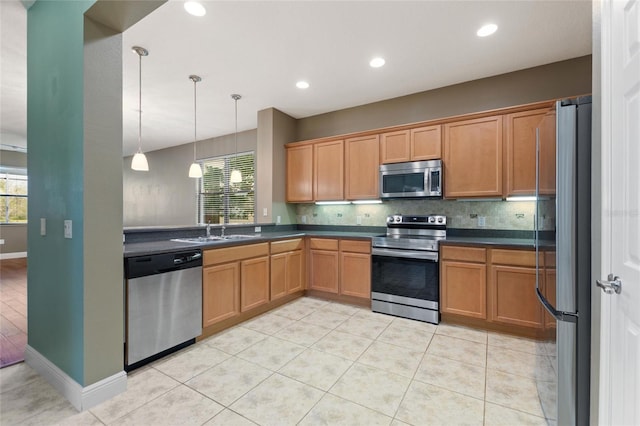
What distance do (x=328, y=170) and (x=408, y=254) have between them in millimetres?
1742

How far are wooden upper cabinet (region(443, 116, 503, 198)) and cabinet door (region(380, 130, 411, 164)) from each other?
1.51 ft

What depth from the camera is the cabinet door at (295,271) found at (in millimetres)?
3746

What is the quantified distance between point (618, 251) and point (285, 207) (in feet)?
12.9

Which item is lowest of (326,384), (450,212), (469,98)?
(326,384)

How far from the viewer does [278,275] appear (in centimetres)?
357

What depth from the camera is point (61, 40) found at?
191 cm

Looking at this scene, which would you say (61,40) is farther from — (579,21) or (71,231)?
(579,21)

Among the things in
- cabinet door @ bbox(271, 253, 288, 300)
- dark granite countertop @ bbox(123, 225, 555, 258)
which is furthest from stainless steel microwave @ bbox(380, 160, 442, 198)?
cabinet door @ bbox(271, 253, 288, 300)

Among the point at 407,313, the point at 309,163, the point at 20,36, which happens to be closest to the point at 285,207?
the point at 309,163

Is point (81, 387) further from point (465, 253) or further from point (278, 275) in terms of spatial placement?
point (465, 253)

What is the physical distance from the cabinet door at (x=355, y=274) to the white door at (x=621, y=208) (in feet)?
8.13

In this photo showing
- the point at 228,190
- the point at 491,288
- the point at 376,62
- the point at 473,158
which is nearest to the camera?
the point at 491,288

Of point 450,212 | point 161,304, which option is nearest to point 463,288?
point 450,212

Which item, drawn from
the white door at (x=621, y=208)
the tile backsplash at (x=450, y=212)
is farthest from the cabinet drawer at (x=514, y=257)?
the white door at (x=621, y=208)
